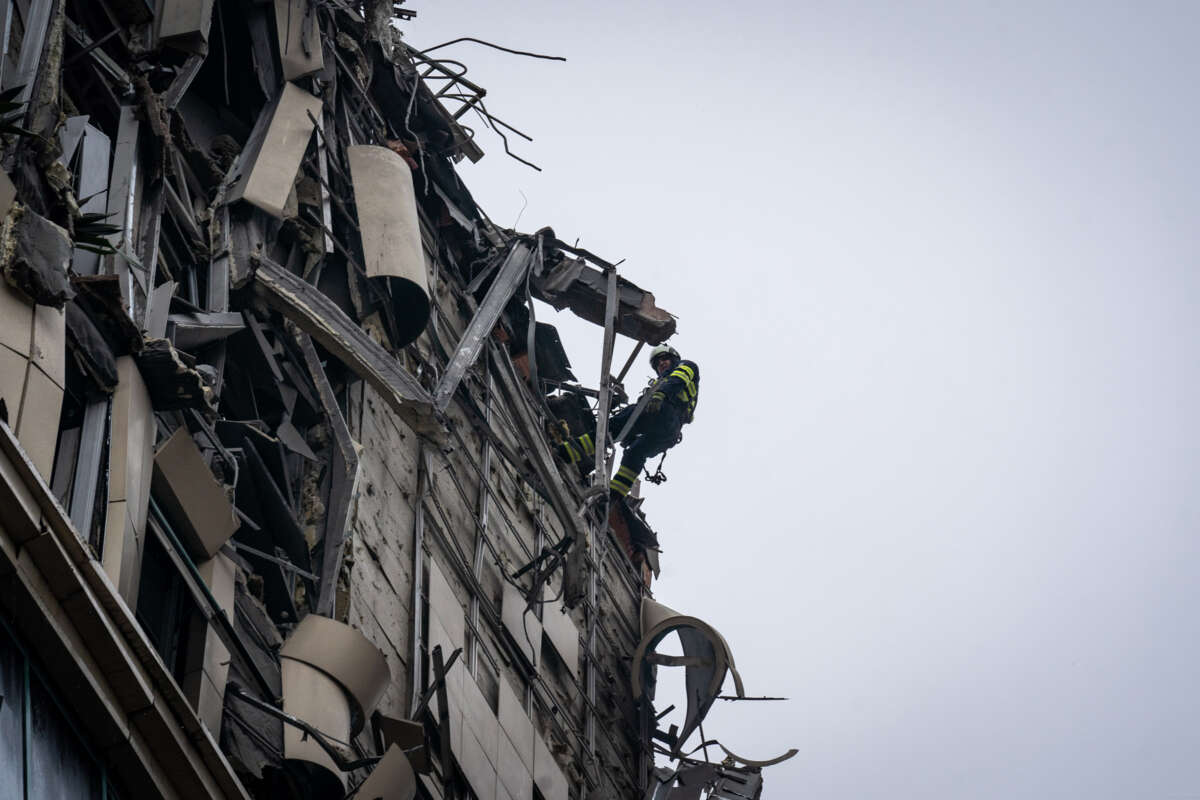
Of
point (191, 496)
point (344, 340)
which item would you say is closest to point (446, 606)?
point (344, 340)

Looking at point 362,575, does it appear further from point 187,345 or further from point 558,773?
point 558,773

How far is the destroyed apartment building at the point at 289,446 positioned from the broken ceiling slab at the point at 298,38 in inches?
1.7

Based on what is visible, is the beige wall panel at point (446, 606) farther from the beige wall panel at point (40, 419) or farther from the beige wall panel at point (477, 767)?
the beige wall panel at point (40, 419)

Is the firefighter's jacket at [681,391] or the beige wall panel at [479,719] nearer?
the beige wall panel at [479,719]

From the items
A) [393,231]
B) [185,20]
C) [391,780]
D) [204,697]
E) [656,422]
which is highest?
[656,422]

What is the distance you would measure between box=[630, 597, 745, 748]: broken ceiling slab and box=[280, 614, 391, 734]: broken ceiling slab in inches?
303

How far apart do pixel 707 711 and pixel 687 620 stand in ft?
3.51

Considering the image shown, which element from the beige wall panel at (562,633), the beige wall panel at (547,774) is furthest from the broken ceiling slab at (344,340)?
the beige wall panel at (562,633)

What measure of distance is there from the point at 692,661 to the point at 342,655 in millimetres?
8510

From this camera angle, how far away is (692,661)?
56.3 ft

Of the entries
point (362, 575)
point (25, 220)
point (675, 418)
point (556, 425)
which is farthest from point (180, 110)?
point (675, 418)

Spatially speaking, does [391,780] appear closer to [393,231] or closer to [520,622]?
[393,231]

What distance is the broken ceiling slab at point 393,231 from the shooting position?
11828mm

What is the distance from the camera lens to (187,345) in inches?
364
